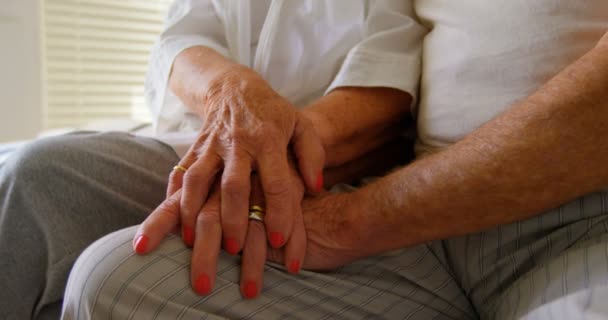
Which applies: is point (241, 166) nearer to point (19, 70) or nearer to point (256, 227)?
point (256, 227)

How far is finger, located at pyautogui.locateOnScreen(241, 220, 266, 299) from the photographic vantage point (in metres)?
0.53

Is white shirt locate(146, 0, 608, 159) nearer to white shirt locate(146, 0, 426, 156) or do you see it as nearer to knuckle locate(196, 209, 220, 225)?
white shirt locate(146, 0, 426, 156)

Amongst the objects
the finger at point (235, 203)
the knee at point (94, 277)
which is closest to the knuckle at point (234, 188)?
the finger at point (235, 203)

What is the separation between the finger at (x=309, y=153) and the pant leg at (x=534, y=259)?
0.18 meters

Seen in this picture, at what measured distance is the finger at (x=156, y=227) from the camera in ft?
1.69

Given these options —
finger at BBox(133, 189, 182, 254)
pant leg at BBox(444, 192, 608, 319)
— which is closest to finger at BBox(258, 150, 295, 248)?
finger at BBox(133, 189, 182, 254)

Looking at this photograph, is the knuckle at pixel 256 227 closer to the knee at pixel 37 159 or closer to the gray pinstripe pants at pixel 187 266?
the gray pinstripe pants at pixel 187 266

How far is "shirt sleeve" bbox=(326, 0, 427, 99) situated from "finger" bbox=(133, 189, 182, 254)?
329 mm

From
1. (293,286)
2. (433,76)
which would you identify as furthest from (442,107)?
(293,286)

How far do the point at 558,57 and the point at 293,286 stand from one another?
0.39 m

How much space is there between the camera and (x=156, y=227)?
528mm

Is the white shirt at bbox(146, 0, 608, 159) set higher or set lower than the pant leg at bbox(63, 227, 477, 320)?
higher

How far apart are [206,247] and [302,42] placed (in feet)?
1.46

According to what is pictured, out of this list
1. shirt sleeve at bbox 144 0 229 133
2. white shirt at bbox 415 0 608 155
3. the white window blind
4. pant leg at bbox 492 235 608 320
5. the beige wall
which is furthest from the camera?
the white window blind
